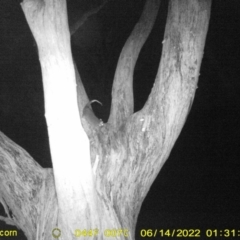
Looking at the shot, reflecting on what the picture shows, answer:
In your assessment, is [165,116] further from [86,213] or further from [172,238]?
[172,238]

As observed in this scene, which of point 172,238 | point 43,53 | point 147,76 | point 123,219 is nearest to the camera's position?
point 43,53

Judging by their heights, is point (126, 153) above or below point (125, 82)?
below

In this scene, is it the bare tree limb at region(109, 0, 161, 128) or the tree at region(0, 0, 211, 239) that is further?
the bare tree limb at region(109, 0, 161, 128)

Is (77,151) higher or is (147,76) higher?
(147,76)

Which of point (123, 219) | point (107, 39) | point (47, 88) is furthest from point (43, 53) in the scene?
point (107, 39)

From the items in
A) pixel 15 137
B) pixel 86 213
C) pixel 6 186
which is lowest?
pixel 86 213

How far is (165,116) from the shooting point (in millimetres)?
3094

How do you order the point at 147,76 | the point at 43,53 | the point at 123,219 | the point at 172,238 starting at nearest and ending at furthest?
1. the point at 43,53
2. the point at 123,219
3. the point at 172,238
4. the point at 147,76

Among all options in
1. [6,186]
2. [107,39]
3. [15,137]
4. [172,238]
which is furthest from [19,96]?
[172,238]

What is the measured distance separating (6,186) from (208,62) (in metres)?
2.89

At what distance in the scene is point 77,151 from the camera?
8.61 ft

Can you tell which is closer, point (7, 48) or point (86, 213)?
point (86, 213)

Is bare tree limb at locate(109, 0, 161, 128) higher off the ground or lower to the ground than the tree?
higher

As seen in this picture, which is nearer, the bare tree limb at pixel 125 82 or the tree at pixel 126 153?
the tree at pixel 126 153
